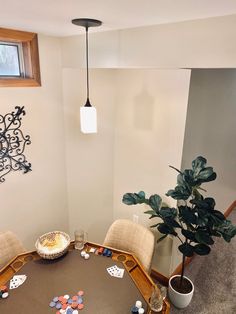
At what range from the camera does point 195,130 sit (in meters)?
2.64

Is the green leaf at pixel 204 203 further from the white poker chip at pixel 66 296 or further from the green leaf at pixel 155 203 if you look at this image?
the white poker chip at pixel 66 296

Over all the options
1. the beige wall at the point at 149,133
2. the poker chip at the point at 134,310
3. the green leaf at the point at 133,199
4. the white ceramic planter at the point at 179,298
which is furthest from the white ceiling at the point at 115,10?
the white ceramic planter at the point at 179,298

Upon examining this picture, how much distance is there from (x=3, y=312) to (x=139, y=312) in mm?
953

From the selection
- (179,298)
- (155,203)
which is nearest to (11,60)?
(155,203)

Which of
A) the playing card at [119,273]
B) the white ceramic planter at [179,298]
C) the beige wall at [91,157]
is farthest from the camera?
the beige wall at [91,157]

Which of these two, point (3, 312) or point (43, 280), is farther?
point (43, 280)

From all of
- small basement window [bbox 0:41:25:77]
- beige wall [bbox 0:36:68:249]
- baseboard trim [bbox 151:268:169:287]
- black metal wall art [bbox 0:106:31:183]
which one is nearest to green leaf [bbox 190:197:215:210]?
baseboard trim [bbox 151:268:169:287]

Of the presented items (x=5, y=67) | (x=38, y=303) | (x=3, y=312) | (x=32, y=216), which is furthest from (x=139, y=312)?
(x=5, y=67)

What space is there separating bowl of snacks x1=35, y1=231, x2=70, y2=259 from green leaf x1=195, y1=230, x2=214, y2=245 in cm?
117

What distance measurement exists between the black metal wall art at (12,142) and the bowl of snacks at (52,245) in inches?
30.5

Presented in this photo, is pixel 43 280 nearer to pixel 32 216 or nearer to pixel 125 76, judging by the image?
pixel 32 216

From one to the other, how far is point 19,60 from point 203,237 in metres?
2.48

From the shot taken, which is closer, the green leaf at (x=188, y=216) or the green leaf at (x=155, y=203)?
the green leaf at (x=188, y=216)

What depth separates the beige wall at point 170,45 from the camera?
163cm
